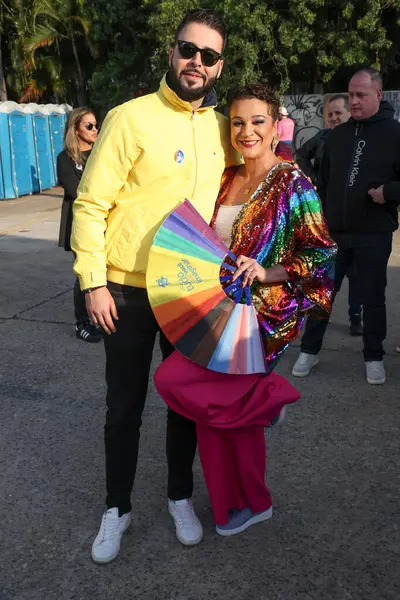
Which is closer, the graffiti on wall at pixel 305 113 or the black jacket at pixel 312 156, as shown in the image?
the black jacket at pixel 312 156

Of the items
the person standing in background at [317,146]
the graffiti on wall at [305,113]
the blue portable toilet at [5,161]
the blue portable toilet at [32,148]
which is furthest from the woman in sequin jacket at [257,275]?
the graffiti on wall at [305,113]

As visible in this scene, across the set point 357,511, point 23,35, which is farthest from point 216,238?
point 23,35

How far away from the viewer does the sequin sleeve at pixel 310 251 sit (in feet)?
7.41

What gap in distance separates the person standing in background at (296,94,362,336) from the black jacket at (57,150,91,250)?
1.74m

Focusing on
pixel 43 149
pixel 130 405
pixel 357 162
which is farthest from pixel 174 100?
pixel 43 149

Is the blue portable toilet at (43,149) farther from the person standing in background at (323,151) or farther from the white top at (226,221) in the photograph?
the white top at (226,221)

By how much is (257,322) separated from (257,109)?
778 mm

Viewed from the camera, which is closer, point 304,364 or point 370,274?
point 370,274

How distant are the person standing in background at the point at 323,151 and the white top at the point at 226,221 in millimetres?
2182

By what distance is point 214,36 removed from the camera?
2.20 m

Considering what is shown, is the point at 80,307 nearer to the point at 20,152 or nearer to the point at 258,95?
the point at 258,95

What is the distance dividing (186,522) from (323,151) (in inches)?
112

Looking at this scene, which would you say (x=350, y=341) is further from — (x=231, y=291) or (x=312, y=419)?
(x=231, y=291)

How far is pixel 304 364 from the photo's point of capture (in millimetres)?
4371
